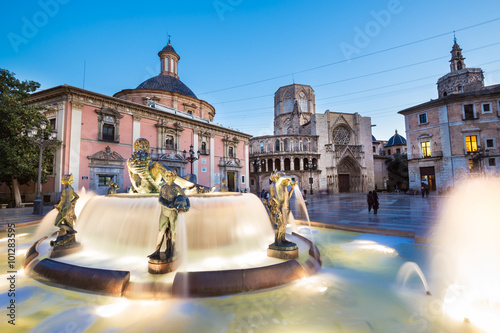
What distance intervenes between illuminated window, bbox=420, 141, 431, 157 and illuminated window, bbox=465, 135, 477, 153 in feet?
11.4

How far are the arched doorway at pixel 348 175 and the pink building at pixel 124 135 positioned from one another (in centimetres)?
2304

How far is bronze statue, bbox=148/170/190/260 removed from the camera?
3.25 m

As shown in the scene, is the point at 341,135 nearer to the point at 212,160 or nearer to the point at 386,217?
the point at 212,160

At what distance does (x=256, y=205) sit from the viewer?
5.43 m

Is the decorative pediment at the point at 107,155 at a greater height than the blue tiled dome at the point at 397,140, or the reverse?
the blue tiled dome at the point at 397,140

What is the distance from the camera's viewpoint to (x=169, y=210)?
3.35 metres

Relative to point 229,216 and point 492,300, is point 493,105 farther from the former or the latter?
point 229,216

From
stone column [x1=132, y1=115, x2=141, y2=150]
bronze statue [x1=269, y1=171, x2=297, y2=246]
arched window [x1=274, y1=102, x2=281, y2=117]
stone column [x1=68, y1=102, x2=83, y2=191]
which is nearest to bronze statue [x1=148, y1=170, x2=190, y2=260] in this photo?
bronze statue [x1=269, y1=171, x2=297, y2=246]

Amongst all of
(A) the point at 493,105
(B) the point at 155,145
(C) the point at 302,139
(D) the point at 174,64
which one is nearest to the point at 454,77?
(A) the point at 493,105

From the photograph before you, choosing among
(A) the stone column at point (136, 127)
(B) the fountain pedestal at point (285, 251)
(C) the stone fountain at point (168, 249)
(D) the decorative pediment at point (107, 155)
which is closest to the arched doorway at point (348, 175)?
(A) the stone column at point (136, 127)

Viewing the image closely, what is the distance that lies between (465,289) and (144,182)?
6.67m

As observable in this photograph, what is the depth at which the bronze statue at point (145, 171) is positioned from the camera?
5.22 meters

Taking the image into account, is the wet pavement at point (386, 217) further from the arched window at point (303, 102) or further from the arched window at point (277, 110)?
the arched window at point (277, 110)

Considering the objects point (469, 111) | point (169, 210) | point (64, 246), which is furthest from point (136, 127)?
point (469, 111)
